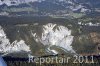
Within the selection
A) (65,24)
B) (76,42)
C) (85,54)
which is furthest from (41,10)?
(85,54)

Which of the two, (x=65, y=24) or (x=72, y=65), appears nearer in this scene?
(x=72, y=65)

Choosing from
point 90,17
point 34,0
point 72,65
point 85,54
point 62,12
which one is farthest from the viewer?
point 34,0

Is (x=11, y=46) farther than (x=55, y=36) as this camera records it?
No

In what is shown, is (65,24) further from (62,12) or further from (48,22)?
(62,12)

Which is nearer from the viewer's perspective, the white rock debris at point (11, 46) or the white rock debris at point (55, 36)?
the white rock debris at point (11, 46)

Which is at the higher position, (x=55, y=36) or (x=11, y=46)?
(x=55, y=36)

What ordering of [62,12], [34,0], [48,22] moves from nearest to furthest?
[48,22] → [62,12] → [34,0]

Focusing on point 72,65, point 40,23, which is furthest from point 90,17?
point 72,65

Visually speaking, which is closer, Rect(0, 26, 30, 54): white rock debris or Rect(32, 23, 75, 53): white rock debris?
Rect(0, 26, 30, 54): white rock debris
